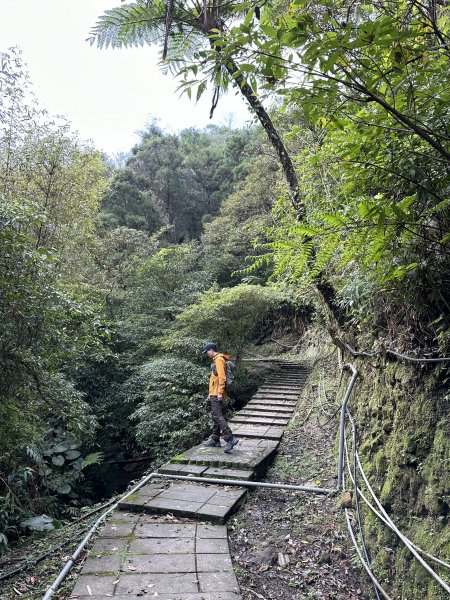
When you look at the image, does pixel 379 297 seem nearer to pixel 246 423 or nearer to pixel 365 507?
pixel 365 507

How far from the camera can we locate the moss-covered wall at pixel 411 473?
7.18 ft

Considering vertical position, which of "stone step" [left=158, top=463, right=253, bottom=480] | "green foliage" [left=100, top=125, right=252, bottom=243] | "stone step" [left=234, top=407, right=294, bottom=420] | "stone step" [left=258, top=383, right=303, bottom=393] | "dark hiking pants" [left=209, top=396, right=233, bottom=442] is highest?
"green foliage" [left=100, top=125, right=252, bottom=243]

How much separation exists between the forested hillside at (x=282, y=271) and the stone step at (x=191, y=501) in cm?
126

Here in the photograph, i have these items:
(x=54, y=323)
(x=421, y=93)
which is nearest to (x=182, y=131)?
(x=54, y=323)

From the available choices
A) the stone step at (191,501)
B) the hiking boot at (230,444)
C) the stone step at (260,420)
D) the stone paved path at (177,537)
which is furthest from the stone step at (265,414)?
the stone step at (191,501)

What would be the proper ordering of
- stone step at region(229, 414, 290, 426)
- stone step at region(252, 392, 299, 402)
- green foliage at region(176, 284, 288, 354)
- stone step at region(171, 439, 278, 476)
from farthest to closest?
green foliage at region(176, 284, 288, 354) → stone step at region(252, 392, 299, 402) → stone step at region(229, 414, 290, 426) → stone step at region(171, 439, 278, 476)

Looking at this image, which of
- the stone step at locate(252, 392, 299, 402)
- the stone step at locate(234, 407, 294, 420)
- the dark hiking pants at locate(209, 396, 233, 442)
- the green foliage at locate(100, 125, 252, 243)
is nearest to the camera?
the dark hiking pants at locate(209, 396, 233, 442)

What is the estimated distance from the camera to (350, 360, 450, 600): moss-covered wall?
2188 mm

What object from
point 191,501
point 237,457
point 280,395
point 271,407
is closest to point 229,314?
point 280,395

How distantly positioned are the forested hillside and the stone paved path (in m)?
1.12

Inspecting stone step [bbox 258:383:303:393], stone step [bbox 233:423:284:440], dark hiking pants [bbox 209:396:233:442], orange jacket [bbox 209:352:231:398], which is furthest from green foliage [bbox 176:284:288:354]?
dark hiking pants [bbox 209:396:233:442]

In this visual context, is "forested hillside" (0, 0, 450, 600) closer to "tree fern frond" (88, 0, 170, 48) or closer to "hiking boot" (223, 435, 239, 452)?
"tree fern frond" (88, 0, 170, 48)

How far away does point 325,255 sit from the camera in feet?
11.7

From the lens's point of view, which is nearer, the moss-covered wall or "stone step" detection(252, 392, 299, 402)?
the moss-covered wall
